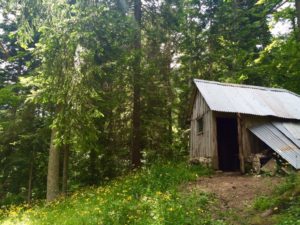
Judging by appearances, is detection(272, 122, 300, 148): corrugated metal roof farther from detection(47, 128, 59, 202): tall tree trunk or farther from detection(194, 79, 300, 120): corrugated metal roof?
detection(47, 128, 59, 202): tall tree trunk

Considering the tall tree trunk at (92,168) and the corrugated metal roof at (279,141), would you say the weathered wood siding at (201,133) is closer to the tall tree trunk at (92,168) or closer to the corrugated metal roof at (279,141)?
the corrugated metal roof at (279,141)

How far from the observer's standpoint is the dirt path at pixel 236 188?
873cm

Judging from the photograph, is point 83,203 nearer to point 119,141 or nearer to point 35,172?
point 119,141

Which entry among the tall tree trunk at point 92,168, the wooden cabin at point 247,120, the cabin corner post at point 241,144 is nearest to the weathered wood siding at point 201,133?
the wooden cabin at point 247,120

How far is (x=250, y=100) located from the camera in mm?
16062

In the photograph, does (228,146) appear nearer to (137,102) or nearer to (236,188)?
(137,102)

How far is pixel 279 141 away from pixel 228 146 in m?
5.92

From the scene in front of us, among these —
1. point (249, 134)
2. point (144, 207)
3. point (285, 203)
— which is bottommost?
point (144, 207)

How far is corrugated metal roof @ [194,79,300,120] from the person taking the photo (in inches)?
582

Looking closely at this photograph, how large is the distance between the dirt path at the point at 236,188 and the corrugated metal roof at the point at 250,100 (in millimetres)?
3378

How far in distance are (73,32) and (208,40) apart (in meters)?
A: 16.3

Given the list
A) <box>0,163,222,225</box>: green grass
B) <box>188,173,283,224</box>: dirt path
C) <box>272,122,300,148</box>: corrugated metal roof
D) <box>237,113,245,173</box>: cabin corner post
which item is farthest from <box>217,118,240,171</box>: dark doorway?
<box>0,163,222,225</box>: green grass

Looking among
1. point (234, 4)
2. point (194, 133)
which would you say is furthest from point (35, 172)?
point (234, 4)

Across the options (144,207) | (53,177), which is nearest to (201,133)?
(53,177)
